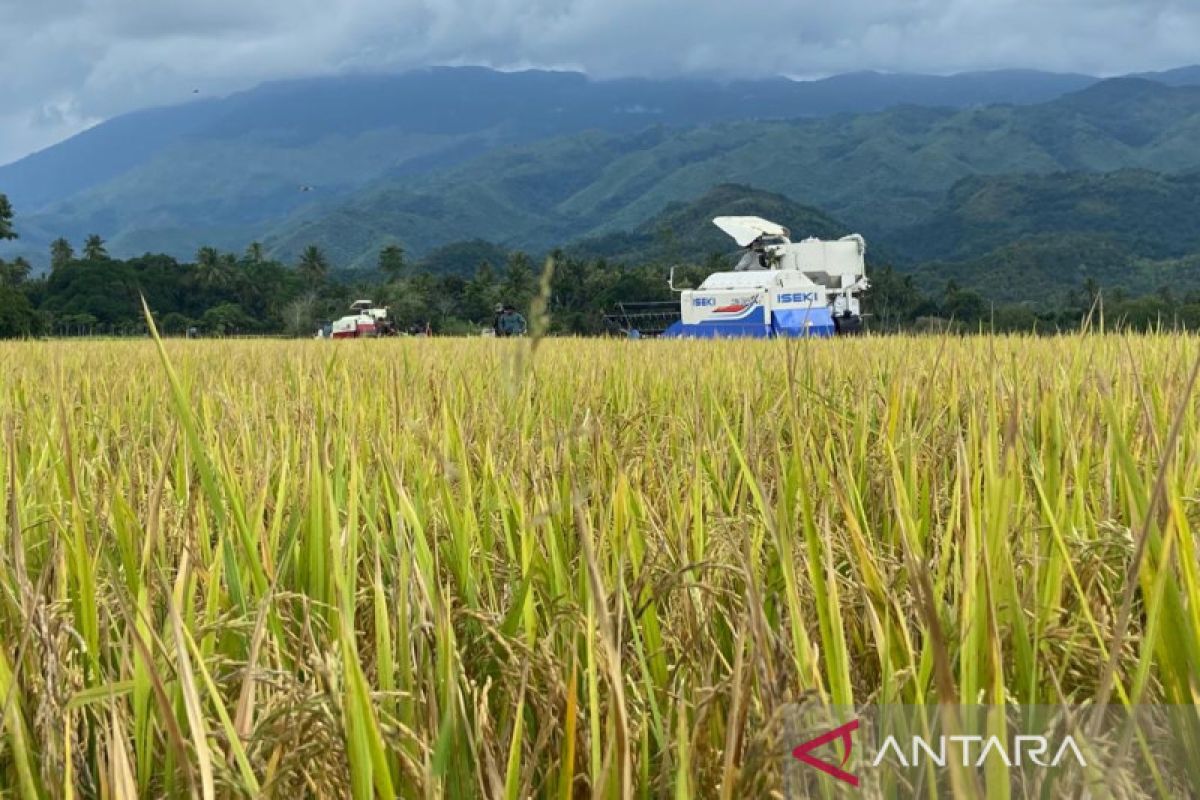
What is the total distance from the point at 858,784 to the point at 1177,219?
15665 centimetres

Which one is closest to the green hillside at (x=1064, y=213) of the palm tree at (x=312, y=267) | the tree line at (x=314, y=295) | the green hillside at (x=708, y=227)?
the green hillside at (x=708, y=227)

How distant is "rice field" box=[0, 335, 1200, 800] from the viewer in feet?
2.37

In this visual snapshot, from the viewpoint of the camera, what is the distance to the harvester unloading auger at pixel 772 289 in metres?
19.2

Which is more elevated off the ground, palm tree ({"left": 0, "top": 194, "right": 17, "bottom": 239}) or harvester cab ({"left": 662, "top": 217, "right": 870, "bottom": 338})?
palm tree ({"left": 0, "top": 194, "right": 17, "bottom": 239})

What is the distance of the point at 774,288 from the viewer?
1969 cm

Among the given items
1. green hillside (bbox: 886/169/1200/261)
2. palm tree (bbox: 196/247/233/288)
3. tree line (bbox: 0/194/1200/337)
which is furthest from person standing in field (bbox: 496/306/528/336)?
green hillside (bbox: 886/169/1200/261)

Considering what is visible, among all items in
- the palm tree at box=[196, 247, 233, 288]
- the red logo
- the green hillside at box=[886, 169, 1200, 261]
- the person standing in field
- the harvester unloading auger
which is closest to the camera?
the red logo

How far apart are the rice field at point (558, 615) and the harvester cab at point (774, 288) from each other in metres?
15.8

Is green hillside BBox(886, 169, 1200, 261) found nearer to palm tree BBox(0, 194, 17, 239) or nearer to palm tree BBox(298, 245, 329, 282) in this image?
palm tree BBox(298, 245, 329, 282)

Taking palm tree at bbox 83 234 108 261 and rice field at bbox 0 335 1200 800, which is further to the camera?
palm tree at bbox 83 234 108 261

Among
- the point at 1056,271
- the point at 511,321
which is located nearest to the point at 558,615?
the point at 511,321

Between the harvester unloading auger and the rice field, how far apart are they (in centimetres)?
1583

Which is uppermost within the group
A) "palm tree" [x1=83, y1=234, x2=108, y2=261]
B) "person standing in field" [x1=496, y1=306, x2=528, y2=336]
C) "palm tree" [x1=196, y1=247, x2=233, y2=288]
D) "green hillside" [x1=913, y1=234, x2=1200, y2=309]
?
"palm tree" [x1=83, y1=234, x2=108, y2=261]

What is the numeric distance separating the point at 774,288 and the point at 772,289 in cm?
10
